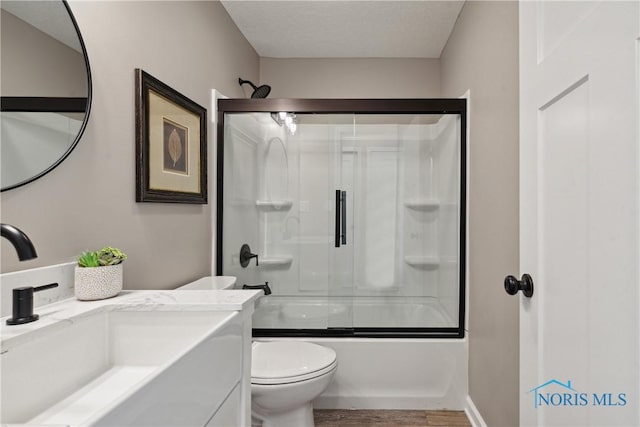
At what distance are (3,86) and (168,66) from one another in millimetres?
887

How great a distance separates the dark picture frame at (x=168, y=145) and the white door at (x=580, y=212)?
55.0 inches

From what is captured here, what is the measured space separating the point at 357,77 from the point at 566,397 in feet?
9.05

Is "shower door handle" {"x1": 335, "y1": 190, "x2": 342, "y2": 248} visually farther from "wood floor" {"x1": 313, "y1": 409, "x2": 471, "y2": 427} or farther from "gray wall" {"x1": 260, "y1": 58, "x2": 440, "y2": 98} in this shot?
"gray wall" {"x1": 260, "y1": 58, "x2": 440, "y2": 98}

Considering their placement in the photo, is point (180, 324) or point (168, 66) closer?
point (180, 324)

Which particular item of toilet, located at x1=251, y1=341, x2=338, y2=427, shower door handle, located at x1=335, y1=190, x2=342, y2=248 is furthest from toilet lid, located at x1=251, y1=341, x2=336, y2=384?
shower door handle, located at x1=335, y1=190, x2=342, y2=248

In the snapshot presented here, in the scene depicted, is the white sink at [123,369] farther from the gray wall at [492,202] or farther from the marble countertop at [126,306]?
the gray wall at [492,202]

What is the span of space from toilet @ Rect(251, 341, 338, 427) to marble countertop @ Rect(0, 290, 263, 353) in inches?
23.1

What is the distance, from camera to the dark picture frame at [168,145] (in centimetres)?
147

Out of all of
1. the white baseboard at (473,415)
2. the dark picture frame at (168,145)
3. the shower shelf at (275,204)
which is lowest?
the white baseboard at (473,415)

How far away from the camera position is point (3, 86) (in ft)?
2.93

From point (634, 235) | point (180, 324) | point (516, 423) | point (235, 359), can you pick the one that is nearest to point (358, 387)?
point (516, 423)

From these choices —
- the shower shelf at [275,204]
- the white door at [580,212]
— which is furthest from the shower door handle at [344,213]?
the white door at [580,212]

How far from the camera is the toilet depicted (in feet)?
5.18

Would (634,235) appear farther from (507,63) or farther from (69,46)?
(69,46)
